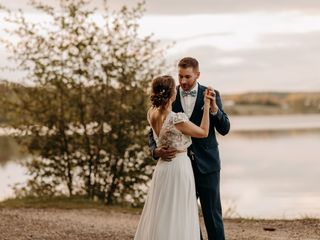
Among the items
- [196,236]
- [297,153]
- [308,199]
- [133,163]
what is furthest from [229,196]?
[297,153]

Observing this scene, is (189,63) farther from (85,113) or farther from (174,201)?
(85,113)

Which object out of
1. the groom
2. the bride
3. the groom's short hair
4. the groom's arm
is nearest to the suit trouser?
the groom

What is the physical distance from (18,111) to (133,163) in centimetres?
251

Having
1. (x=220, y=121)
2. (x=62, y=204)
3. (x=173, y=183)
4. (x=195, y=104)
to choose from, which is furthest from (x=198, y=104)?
(x=62, y=204)

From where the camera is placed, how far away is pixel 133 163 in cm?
1573

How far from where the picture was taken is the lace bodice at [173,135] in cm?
730

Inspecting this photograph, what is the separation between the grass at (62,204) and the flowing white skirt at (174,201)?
6537 millimetres

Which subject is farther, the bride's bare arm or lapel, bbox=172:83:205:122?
lapel, bbox=172:83:205:122

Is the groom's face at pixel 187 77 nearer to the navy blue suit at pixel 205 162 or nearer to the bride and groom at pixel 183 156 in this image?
the bride and groom at pixel 183 156

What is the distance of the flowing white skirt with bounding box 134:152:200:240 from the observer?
7457 millimetres

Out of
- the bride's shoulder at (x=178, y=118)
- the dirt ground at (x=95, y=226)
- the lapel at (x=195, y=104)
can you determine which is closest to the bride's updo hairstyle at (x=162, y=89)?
the bride's shoulder at (x=178, y=118)

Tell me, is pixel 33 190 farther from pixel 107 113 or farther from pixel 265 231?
pixel 265 231

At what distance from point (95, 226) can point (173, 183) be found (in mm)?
4494

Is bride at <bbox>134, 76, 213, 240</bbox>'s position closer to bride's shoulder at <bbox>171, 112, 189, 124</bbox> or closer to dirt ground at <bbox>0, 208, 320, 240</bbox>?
bride's shoulder at <bbox>171, 112, 189, 124</bbox>
